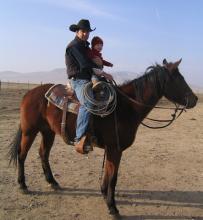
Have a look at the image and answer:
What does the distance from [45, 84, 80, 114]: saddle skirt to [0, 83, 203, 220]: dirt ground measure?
1.59 metres

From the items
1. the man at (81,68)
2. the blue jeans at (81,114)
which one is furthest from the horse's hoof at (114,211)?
the blue jeans at (81,114)

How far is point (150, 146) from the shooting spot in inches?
404

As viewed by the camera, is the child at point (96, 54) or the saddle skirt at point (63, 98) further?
the saddle skirt at point (63, 98)

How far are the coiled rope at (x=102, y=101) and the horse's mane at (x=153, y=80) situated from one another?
41 centimetres

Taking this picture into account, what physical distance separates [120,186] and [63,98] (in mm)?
2117

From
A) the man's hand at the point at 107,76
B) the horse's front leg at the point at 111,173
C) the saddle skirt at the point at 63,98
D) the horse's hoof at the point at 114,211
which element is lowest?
the horse's hoof at the point at 114,211

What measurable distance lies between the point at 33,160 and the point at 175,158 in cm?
340

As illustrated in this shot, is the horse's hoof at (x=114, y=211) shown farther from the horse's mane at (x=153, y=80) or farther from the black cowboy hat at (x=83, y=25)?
the black cowboy hat at (x=83, y=25)

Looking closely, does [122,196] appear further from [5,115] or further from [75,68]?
[5,115]

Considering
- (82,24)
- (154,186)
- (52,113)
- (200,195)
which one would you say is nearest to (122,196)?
(154,186)

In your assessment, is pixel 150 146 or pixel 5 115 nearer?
pixel 150 146

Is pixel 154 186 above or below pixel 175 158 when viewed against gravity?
above

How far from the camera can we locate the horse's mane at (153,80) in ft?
18.2

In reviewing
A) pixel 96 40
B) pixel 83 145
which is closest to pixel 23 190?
pixel 83 145
